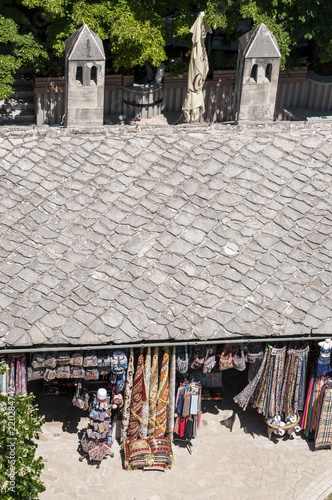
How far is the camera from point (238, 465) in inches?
808

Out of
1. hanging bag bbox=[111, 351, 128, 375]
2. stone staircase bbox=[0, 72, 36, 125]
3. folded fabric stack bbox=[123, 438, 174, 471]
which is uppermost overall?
stone staircase bbox=[0, 72, 36, 125]

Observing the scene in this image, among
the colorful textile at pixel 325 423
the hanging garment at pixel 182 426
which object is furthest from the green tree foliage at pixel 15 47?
the colorful textile at pixel 325 423

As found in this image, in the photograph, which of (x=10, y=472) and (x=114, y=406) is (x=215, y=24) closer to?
(x=114, y=406)

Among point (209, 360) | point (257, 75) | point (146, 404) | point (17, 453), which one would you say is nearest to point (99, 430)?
point (146, 404)

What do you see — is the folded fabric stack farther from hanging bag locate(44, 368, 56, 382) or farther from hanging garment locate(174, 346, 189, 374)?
hanging bag locate(44, 368, 56, 382)

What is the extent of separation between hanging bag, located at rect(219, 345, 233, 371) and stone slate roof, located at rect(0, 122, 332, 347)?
1.09 meters

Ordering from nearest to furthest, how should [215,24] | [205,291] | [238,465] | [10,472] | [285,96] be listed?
[10,472] < [205,291] < [238,465] < [215,24] < [285,96]

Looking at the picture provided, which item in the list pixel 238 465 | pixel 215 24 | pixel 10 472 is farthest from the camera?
pixel 215 24

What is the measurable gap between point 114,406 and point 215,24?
13.4 metres

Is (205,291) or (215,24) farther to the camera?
(215,24)

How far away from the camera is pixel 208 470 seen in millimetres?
20359

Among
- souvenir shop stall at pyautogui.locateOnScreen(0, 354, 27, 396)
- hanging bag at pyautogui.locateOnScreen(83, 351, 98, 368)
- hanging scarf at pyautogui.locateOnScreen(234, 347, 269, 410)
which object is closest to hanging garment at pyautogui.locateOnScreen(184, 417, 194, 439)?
hanging scarf at pyautogui.locateOnScreen(234, 347, 269, 410)

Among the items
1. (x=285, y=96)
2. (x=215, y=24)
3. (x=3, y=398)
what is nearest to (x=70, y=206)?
(x=3, y=398)

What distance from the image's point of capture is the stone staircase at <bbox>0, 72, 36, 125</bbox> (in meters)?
32.4
